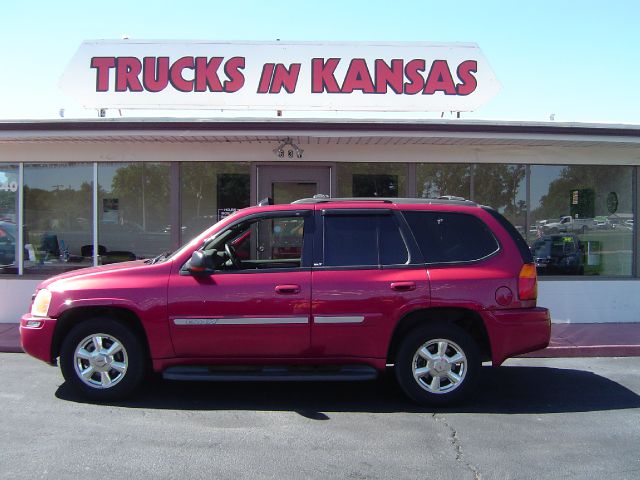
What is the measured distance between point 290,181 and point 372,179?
1.43 meters

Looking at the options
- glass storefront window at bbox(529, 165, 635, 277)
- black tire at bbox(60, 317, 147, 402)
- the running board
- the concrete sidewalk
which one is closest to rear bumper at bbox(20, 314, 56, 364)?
black tire at bbox(60, 317, 147, 402)

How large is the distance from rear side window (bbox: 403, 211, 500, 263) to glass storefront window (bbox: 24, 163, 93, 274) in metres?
6.51

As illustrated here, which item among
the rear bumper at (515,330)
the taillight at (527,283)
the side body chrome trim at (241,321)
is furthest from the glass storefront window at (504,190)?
the side body chrome trim at (241,321)

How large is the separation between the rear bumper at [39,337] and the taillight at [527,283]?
14.8 ft

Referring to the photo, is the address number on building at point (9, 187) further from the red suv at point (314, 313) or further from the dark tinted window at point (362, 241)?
the dark tinted window at point (362, 241)

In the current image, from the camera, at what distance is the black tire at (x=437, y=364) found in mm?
5410

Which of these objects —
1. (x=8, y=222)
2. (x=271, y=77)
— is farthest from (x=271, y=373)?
(x=8, y=222)

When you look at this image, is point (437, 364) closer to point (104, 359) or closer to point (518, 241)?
point (518, 241)

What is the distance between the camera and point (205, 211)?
9.91 meters

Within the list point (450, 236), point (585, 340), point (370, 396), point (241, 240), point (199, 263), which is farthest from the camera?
point (585, 340)

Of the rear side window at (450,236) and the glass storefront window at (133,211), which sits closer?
the rear side window at (450,236)

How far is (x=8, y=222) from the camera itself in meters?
9.99

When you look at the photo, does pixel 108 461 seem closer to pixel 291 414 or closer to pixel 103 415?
pixel 103 415

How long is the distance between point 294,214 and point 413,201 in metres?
1.25
